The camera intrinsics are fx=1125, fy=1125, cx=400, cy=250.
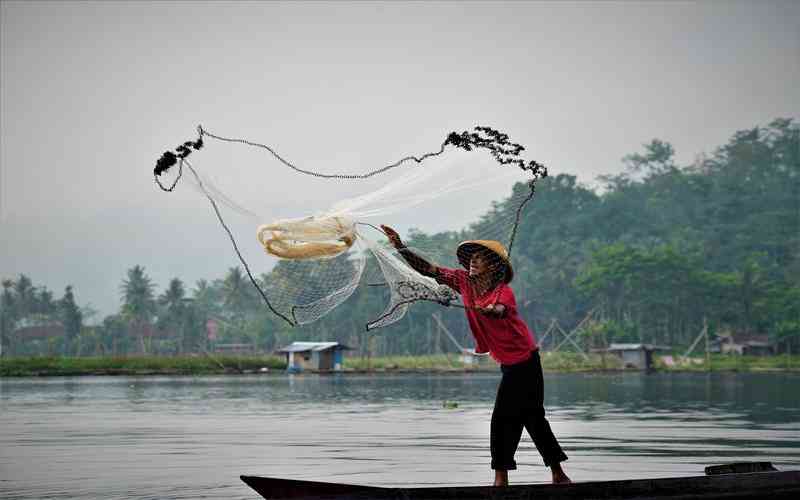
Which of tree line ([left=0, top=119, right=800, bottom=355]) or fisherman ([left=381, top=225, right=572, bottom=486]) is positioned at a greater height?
tree line ([left=0, top=119, right=800, bottom=355])

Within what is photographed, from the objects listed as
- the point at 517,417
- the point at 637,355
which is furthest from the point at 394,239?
the point at 637,355

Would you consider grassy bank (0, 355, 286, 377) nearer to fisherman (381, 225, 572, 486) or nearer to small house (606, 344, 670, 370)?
small house (606, 344, 670, 370)

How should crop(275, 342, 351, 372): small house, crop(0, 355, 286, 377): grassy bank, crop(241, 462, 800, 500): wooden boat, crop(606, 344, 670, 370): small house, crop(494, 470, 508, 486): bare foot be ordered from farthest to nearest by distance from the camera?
crop(606, 344, 670, 370): small house, crop(275, 342, 351, 372): small house, crop(0, 355, 286, 377): grassy bank, crop(494, 470, 508, 486): bare foot, crop(241, 462, 800, 500): wooden boat

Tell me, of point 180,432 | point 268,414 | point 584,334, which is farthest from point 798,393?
point 584,334

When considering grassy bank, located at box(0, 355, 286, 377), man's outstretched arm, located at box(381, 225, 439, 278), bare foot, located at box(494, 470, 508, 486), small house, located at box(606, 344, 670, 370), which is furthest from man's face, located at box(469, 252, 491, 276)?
small house, located at box(606, 344, 670, 370)

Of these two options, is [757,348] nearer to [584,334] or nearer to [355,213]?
[584,334]

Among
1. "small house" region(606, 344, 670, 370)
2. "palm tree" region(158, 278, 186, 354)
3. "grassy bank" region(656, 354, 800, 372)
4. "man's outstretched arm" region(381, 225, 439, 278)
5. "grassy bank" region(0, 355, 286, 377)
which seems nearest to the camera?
"man's outstretched arm" region(381, 225, 439, 278)

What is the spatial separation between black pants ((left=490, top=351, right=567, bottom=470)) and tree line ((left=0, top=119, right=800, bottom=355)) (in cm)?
5730

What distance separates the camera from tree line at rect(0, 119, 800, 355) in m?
77.4

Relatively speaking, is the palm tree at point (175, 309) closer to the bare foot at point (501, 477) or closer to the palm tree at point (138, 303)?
the palm tree at point (138, 303)

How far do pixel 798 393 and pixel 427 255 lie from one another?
24.8 m

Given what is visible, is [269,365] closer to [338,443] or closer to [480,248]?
[338,443]

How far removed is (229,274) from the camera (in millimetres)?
89500

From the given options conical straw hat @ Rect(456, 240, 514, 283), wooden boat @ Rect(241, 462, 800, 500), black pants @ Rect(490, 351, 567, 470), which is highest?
conical straw hat @ Rect(456, 240, 514, 283)
